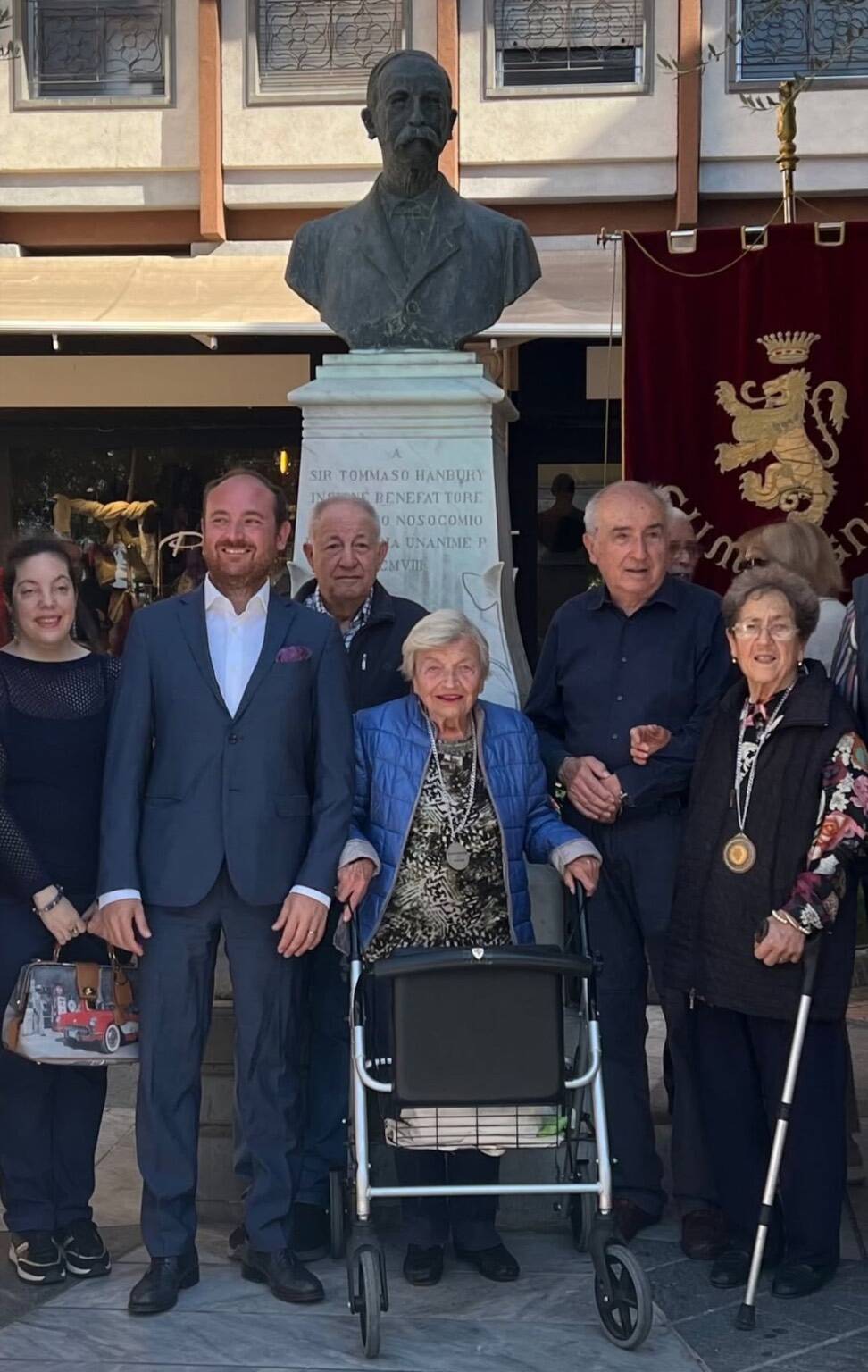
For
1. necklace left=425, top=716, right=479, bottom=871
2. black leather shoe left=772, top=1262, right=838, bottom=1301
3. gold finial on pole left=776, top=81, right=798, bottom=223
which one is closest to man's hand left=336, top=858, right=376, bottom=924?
necklace left=425, top=716, right=479, bottom=871

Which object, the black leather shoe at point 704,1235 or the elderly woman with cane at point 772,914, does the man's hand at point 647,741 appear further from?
the black leather shoe at point 704,1235

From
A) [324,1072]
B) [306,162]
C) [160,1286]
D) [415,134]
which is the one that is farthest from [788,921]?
[306,162]

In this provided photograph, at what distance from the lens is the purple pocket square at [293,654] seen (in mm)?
4660

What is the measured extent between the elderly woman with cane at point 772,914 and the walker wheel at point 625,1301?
0.49m

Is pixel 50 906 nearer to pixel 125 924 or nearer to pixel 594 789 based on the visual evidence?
pixel 125 924

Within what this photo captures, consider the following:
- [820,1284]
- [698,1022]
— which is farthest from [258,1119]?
[820,1284]

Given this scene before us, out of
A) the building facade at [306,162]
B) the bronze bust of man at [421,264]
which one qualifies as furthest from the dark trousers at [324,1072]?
the building facade at [306,162]

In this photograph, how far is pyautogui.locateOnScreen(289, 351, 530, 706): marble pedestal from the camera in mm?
6109

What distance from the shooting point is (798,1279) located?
4684 mm

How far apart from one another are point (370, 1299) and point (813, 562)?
240cm

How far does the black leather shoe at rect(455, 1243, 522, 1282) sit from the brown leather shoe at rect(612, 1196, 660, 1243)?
35 cm

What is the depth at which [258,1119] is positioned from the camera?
4629 millimetres

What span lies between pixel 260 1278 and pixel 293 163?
28.0 ft

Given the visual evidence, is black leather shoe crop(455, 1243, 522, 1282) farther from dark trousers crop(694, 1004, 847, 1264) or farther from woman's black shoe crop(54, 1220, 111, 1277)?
woman's black shoe crop(54, 1220, 111, 1277)
